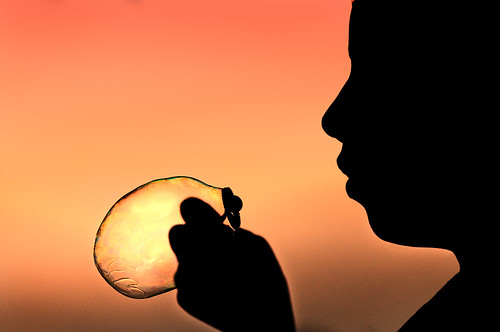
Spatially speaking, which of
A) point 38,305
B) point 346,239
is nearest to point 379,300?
point 346,239

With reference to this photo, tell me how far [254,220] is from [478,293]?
0.63 meters

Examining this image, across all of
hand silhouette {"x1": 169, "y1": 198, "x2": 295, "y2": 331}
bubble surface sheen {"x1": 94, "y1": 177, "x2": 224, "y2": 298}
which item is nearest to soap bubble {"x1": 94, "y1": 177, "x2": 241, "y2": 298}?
bubble surface sheen {"x1": 94, "y1": 177, "x2": 224, "y2": 298}

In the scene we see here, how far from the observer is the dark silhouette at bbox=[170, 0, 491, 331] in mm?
569

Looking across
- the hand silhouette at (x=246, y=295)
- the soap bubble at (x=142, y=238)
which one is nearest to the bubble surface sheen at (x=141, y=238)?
the soap bubble at (x=142, y=238)

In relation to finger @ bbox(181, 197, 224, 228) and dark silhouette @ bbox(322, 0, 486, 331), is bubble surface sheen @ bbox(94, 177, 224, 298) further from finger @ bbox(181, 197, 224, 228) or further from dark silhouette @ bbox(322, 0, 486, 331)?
dark silhouette @ bbox(322, 0, 486, 331)

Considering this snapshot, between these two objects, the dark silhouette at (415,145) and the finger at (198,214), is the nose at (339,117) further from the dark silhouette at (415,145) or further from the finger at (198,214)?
the finger at (198,214)

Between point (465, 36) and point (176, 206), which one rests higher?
point (465, 36)

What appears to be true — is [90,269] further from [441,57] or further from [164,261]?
[441,57]

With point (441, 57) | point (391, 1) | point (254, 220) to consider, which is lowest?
point (254, 220)

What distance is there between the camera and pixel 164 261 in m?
0.74

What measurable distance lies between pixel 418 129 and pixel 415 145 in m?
0.03

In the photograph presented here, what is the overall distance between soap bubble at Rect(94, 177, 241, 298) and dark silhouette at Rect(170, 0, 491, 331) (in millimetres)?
28

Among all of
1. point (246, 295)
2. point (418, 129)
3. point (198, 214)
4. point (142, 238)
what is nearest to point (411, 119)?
point (418, 129)

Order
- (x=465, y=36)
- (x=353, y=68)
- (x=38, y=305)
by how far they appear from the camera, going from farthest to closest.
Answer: (x=38, y=305) < (x=353, y=68) < (x=465, y=36)
